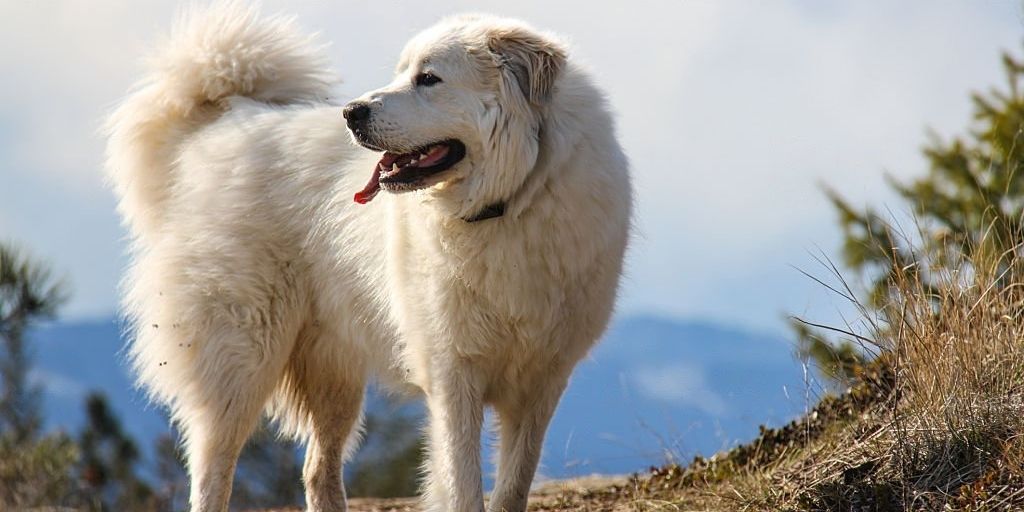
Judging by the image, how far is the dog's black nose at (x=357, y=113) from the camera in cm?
428

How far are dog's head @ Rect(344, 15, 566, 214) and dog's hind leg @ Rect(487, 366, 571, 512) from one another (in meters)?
0.78

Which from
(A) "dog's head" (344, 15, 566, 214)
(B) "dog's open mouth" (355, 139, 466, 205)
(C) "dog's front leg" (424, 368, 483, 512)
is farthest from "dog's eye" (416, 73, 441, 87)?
(C) "dog's front leg" (424, 368, 483, 512)

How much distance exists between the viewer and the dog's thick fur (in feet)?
14.2

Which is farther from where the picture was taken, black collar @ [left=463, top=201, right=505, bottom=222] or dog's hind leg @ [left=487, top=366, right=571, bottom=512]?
dog's hind leg @ [left=487, top=366, right=571, bottom=512]

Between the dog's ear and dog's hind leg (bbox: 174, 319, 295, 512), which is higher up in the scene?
the dog's ear

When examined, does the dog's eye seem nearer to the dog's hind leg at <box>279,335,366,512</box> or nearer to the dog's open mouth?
the dog's open mouth

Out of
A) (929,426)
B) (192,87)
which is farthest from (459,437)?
(192,87)

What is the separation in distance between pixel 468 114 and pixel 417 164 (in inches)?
10.0

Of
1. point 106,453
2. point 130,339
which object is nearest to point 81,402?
point 106,453

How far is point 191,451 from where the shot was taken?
5.57 meters

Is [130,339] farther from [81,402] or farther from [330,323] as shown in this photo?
[81,402]

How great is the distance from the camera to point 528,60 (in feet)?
14.1

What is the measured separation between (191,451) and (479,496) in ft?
5.80

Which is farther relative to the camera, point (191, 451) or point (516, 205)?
point (191, 451)
